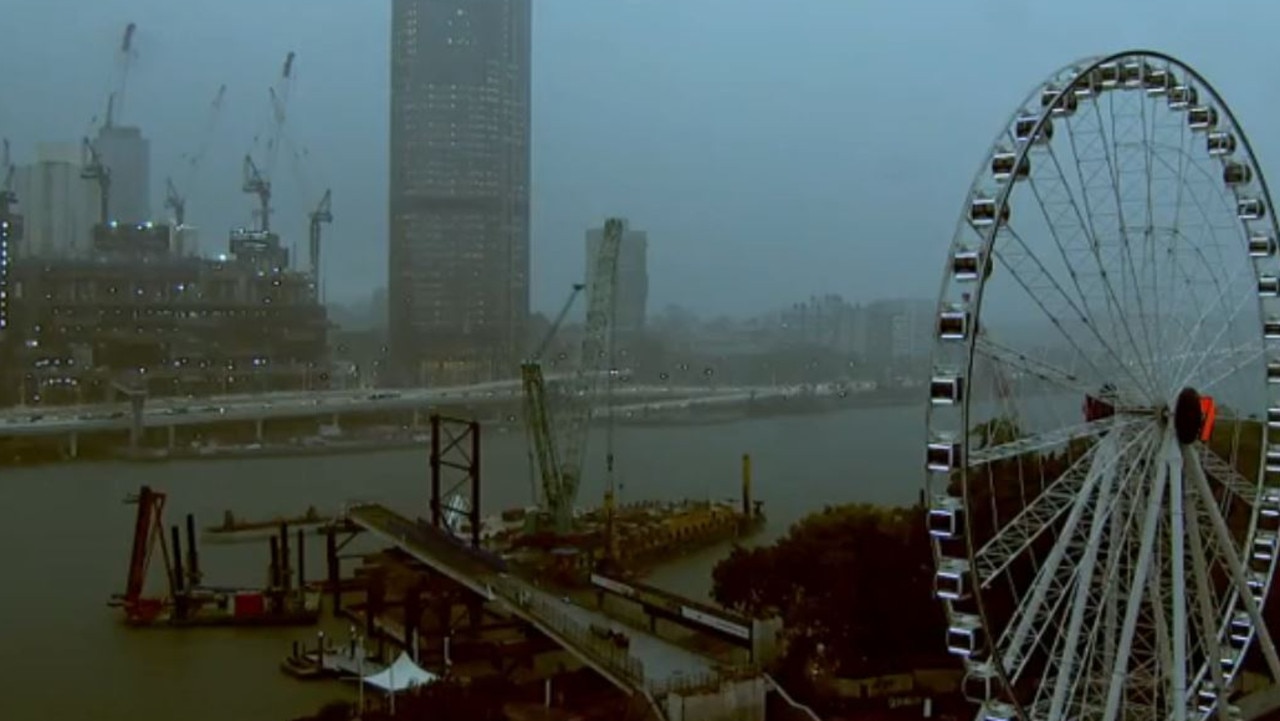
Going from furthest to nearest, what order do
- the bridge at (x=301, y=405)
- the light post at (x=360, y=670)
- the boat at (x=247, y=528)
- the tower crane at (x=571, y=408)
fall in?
the bridge at (x=301, y=405) → the tower crane at (x=571, y=408) → the boat at (x=247, y=528) → the light post at (x=360, y=670)

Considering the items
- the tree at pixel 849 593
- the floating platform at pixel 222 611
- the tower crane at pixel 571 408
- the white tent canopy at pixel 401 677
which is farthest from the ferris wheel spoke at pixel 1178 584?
the tower crane at pixel 571 408

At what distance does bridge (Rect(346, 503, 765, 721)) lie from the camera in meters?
5.21

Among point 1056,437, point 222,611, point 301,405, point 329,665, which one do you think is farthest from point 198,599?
point 301,405

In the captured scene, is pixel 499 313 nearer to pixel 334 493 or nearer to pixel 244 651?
pixel 334 493

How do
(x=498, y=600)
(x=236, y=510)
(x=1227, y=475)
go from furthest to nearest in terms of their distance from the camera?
(x=236, y=510) → (x=498, y=600) → (x=1227, y=475)

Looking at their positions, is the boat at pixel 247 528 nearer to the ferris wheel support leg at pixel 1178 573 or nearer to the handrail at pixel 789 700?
the handrail at pixel 789 700

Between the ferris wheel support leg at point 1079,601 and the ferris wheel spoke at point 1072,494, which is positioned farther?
the ferris wheel spoke at point 1072,494

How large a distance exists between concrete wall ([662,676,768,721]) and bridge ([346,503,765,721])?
0.05ft

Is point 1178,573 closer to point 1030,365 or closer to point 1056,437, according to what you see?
point 1056,437

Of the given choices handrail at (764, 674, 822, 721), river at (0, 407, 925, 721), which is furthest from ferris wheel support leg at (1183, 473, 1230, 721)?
river at (0, 407, 925, 721)

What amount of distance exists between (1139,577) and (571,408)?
1214 centimetres

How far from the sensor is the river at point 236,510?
6492 mm

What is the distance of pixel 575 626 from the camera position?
6090 millimetres

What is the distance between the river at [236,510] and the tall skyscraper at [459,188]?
7.96 feet
